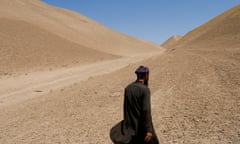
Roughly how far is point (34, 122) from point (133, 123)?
532 cm

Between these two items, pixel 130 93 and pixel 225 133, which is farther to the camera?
pixel 225 133

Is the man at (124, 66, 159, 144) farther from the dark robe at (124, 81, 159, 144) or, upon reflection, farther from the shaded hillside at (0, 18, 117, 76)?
the shaded hillside at (0, 18, 117, 76)

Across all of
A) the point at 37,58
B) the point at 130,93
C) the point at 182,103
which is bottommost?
the point at 182,103

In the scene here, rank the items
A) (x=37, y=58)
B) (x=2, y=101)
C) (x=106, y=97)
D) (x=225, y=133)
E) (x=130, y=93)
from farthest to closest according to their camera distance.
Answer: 1. (x=37, y=58)
2. (x=2, y=101)
3. (x=106, y=97)
4. (x=225, y=133)
5. (x=130, y=93)

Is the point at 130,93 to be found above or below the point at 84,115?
above

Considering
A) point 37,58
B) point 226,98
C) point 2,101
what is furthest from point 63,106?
point 37,58

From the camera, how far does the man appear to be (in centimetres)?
344

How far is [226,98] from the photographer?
Result: 7430 mm

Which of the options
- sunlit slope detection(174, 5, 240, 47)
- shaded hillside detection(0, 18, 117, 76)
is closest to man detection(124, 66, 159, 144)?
shaded hillside detection(0, 18, 117, 76)

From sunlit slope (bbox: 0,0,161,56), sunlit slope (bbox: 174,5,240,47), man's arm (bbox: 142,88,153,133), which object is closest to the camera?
man's arm (bbox: 142,88,153,133)

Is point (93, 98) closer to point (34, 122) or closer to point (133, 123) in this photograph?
point (34, 122)

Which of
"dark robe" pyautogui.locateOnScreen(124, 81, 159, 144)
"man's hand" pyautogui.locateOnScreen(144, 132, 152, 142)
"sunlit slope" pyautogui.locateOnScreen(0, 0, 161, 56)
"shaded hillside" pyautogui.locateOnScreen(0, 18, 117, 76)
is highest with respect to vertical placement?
"sunlit slope" pyautogui.locateOnScreen(0, 0, 161, 56)

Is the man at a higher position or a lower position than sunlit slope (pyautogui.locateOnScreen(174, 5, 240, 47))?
lower

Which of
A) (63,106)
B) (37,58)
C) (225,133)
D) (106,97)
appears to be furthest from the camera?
(37,58)
